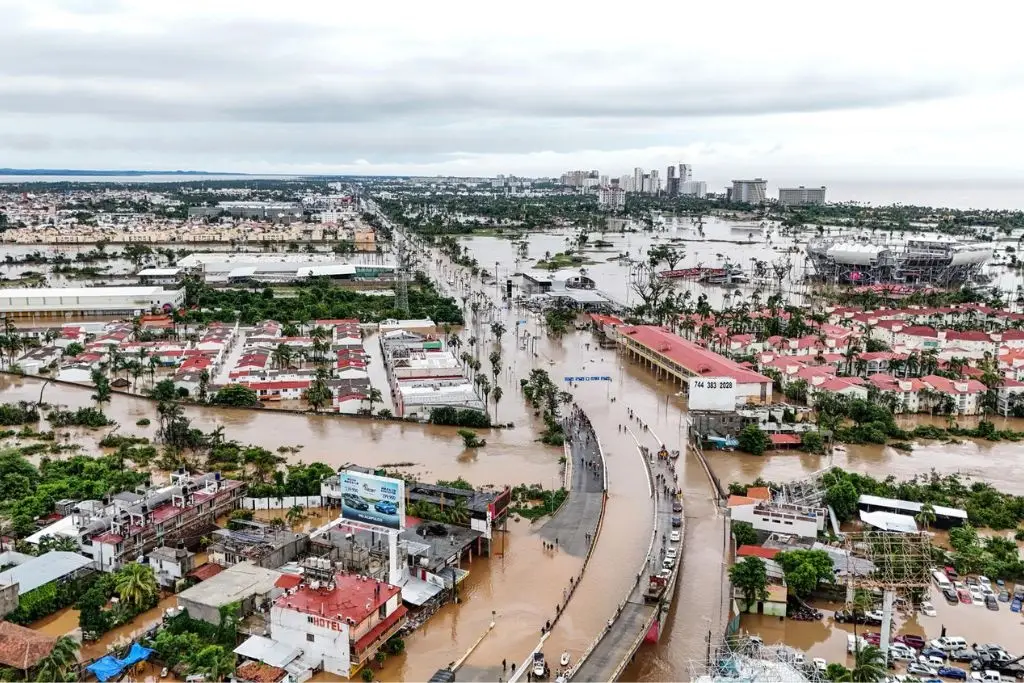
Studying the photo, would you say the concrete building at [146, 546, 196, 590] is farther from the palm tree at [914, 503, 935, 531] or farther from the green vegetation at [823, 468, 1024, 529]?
the palm tree at [914, 503, 935, 531]

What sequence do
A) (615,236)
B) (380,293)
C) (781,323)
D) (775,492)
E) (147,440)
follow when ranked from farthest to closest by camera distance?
(615,236) → (380,293) → (781,323) → (147,440) → (775,492)

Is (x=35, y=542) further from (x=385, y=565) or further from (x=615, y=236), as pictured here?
(x=615, y=236)

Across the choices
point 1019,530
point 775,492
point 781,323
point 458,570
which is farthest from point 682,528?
point 781,323

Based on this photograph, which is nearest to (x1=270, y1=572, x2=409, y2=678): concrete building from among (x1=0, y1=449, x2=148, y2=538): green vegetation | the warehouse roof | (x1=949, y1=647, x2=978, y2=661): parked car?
(x1=0, y1=449, x2=148, y2=538): green vegetation

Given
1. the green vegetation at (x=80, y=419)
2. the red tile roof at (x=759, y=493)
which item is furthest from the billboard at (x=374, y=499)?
the green vegetation at (x=80, y=419)

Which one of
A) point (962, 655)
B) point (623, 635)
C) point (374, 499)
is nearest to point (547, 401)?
point (374, 499)

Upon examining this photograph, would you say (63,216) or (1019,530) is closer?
(1019,530)

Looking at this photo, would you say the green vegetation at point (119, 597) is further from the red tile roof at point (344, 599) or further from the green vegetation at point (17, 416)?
the green vegetation at point (17, 416)
